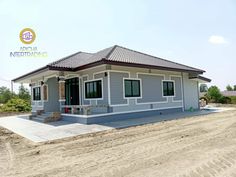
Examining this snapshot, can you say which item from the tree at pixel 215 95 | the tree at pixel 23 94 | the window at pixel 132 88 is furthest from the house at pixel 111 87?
the tree at pixel 23 94

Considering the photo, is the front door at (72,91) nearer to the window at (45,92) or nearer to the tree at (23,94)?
the window at (45,92)

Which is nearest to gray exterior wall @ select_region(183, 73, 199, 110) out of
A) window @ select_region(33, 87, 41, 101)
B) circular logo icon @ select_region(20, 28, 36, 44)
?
window @ select_region(33, 87, 41, 101)

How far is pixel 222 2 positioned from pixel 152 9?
348 centimetres

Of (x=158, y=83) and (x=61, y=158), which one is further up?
(x=158, y=83)

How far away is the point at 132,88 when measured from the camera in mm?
12000

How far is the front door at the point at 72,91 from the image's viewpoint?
1336cm

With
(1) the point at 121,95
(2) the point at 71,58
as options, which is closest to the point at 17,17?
(2) the point at 71,58

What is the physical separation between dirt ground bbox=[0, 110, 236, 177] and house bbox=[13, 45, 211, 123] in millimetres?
4036

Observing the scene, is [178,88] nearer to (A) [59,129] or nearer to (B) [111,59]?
(B) [111,59]

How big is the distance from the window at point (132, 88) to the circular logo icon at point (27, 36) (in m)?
7.87

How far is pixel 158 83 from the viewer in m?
13.6

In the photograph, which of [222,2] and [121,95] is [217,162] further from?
[222,2]

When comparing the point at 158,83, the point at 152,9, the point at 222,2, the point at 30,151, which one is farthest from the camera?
the point at 158,83

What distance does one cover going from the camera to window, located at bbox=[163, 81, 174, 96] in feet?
46.1
